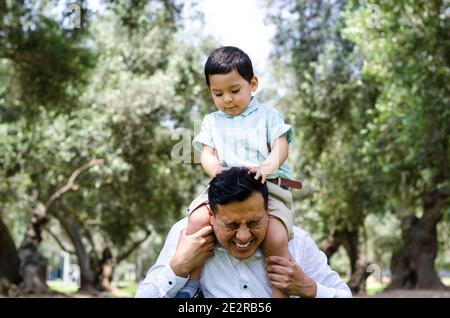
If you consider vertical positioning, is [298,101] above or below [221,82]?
above

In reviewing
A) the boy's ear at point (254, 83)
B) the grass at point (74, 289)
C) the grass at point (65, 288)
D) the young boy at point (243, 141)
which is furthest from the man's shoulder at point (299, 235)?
the grass at point (65, 288)

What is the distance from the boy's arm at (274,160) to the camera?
3770mm

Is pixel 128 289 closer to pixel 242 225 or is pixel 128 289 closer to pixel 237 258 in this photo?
pixel 237 258

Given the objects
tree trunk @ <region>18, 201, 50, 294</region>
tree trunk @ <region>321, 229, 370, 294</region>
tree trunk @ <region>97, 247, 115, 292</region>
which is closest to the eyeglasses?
tree trunk @ <region>18, 201, 50, 294</region>

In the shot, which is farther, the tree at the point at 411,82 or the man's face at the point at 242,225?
the tree at the point at 411,82

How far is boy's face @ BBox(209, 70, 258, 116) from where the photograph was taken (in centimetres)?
402

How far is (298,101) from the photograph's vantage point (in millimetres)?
20094

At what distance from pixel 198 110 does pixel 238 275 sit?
17637mm

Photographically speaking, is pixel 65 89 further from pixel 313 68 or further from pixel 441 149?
pixel 441 149

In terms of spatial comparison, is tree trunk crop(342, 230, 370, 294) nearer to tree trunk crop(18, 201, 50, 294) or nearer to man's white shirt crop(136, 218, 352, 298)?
tree trunk crop(18, 201, 50, 294)

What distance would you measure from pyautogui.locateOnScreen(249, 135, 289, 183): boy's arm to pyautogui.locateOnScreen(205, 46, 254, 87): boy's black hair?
443 millimetres

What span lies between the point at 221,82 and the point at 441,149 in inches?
487

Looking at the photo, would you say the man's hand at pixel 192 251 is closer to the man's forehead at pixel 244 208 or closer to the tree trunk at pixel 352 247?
the man's forehead at pixel 244 208
